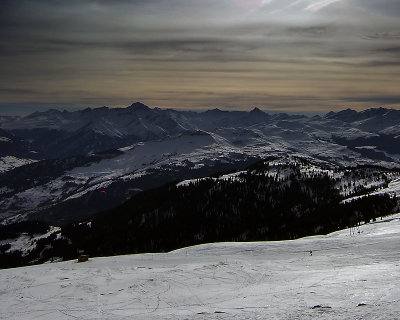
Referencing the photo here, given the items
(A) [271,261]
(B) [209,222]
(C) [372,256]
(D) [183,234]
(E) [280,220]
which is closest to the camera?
(C) [372,256]

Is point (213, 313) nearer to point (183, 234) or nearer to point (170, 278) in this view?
point (170, 278)

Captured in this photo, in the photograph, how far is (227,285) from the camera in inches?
1289

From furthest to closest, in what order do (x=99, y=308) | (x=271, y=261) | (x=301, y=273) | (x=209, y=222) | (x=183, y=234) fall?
(x=209, y=222), (x=183, y=234), (x=271, y=261), (x=301, y=273), (x=99, y=308)

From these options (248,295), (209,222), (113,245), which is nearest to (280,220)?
(209,222)

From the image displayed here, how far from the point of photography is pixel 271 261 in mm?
40938

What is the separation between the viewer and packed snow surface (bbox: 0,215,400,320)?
23578 millimetres

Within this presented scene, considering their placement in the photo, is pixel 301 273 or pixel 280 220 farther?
pixel 280 220

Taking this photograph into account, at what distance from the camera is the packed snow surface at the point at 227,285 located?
77.4ft

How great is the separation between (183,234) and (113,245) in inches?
1353

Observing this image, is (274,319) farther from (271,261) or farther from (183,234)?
(183,234)

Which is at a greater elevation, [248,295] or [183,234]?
[248,295]

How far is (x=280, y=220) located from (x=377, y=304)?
15063 centimetres

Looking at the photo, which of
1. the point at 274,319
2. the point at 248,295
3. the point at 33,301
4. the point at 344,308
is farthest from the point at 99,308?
the point at 344,308

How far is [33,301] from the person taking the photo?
102ft
